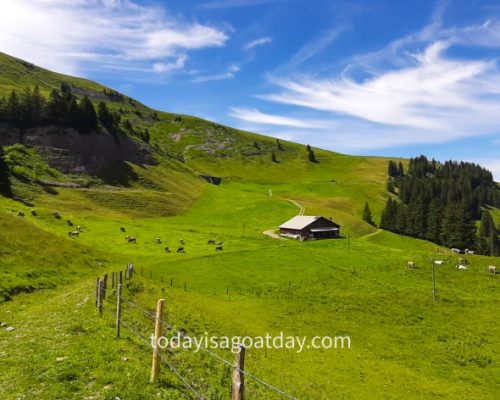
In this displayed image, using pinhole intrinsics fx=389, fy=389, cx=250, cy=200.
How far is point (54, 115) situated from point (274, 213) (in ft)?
292

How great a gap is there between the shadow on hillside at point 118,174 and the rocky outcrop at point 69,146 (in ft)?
6.07

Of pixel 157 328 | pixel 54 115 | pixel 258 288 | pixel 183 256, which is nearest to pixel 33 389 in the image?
pixel 157 328

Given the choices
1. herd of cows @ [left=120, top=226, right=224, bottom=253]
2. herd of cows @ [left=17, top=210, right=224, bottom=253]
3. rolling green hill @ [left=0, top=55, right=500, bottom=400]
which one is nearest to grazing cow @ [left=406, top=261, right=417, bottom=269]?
rolling green hill @ [left=0, top=55, right=500, bottom=400]

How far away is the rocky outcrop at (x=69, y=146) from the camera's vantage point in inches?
5300

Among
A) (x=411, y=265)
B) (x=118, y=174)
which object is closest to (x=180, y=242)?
(x=411, y=265)

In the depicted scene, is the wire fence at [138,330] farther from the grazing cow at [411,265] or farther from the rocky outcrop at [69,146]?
the rocky outcrop at [69,146]

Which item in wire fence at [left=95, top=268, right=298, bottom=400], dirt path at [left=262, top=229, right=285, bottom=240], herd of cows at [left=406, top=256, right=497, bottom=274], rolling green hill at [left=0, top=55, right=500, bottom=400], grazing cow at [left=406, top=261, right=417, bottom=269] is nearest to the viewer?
wire fence at [left=95, top=268, right=298, bottom=400]

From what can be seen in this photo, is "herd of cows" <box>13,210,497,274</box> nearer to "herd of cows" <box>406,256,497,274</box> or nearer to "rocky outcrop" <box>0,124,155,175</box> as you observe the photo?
"herd of cows" <box>406,256,497,274</box>

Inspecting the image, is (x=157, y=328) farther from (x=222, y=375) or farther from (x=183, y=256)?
(x=183, y=256)

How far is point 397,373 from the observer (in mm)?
31609

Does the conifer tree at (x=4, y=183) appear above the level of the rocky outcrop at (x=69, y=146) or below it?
below

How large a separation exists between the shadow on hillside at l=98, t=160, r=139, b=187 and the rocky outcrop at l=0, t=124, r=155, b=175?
6.07ft

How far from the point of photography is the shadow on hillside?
5428 inches

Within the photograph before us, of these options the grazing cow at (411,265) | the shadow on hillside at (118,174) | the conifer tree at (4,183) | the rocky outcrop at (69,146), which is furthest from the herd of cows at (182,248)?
the rocky outcrop at (69,146)
